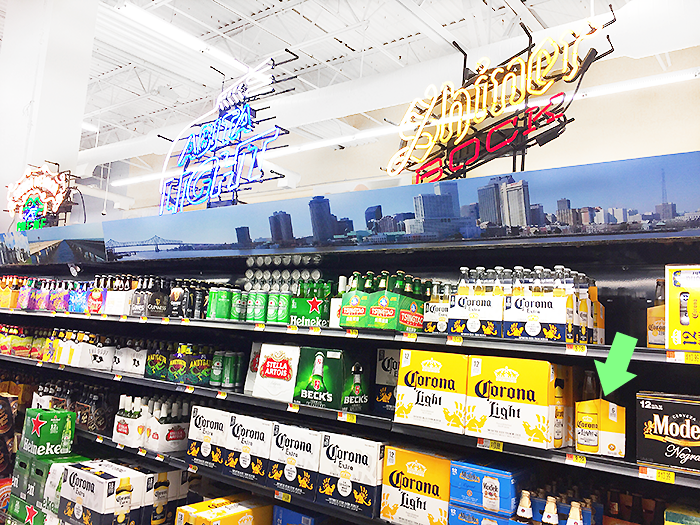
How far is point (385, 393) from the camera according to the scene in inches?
131

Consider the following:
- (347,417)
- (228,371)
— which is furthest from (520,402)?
(228,371)

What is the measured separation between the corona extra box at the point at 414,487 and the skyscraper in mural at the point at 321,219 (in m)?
1.27

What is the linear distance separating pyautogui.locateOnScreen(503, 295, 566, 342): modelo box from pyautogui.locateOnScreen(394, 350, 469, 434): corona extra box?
0.29m

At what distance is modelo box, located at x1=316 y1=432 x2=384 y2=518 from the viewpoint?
2.89 meters

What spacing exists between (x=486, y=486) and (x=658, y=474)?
28.3 inches

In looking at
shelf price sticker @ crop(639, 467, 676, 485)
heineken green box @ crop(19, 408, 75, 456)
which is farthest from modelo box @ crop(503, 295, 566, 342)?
heineken green box @ crop(19, 408, 75, 456)

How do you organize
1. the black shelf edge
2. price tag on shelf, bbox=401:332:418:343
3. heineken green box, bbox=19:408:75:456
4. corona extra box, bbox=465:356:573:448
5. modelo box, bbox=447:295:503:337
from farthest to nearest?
heineken green box, bbox=19:408:75:456 < the black shelf edge < price tag on shelf, bbox=401:332:418:343 < modelo box, bbox=447:295:503:337 < corona extra box, bbox=465:356:573:448

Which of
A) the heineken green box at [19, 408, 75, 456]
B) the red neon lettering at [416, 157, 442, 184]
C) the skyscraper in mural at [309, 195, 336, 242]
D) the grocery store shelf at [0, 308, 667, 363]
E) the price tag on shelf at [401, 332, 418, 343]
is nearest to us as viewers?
the grocery store shelf at [0, 308, 667, 363]

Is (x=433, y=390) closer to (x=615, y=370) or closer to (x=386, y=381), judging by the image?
(x=386, y=381)

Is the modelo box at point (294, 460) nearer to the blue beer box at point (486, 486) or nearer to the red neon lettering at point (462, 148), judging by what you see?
the blue beer box at point (486, 486)

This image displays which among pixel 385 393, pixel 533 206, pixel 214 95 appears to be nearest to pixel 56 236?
pixel 385 393

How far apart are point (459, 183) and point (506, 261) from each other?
27.2 inches

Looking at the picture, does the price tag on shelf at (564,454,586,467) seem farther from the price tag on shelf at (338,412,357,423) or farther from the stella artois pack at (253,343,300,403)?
the stella artois pack at (253,343,300,403)

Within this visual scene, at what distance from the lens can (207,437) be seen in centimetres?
365
